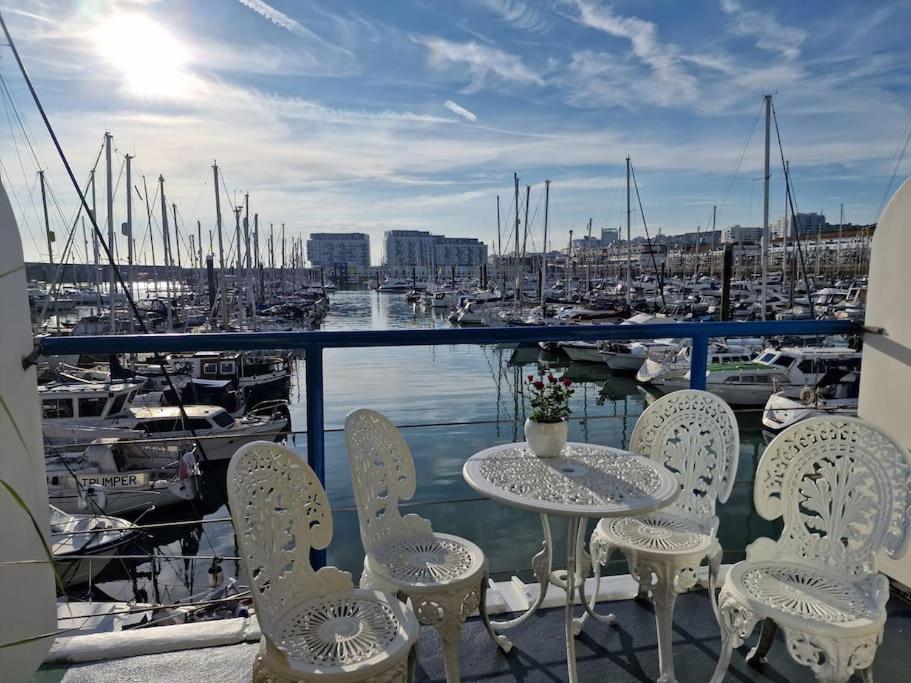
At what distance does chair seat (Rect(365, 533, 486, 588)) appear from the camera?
58.6 inches

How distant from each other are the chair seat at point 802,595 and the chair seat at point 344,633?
0.85 m

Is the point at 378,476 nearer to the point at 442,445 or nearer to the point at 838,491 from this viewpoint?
the point at 838,491

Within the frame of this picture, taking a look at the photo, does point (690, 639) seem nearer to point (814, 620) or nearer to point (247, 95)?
point (814, 620)

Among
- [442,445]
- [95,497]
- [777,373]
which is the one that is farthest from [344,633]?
[777,373]

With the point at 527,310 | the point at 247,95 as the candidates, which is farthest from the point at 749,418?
the point at 527,310

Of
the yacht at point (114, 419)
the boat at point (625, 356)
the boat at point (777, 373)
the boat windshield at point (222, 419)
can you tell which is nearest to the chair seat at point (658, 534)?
the yacht at point (114, 419)

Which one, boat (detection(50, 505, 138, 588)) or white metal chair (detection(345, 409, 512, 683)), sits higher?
white metal chair (detection(345, 409, 512, 683))

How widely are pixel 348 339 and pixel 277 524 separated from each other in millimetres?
754

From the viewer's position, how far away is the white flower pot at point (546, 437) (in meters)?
1.76

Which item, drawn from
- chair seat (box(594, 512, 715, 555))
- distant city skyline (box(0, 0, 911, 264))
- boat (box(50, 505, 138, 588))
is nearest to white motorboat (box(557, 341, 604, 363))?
distant city skyline (box(0, 0, 911, 264))

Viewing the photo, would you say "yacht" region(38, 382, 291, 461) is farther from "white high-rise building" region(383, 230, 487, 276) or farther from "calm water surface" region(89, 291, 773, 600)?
"white high-rise building" region(383, 230, 487, 276)

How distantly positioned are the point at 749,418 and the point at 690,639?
1323cm

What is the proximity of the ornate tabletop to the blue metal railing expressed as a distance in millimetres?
464

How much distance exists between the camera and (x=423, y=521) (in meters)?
1.78
